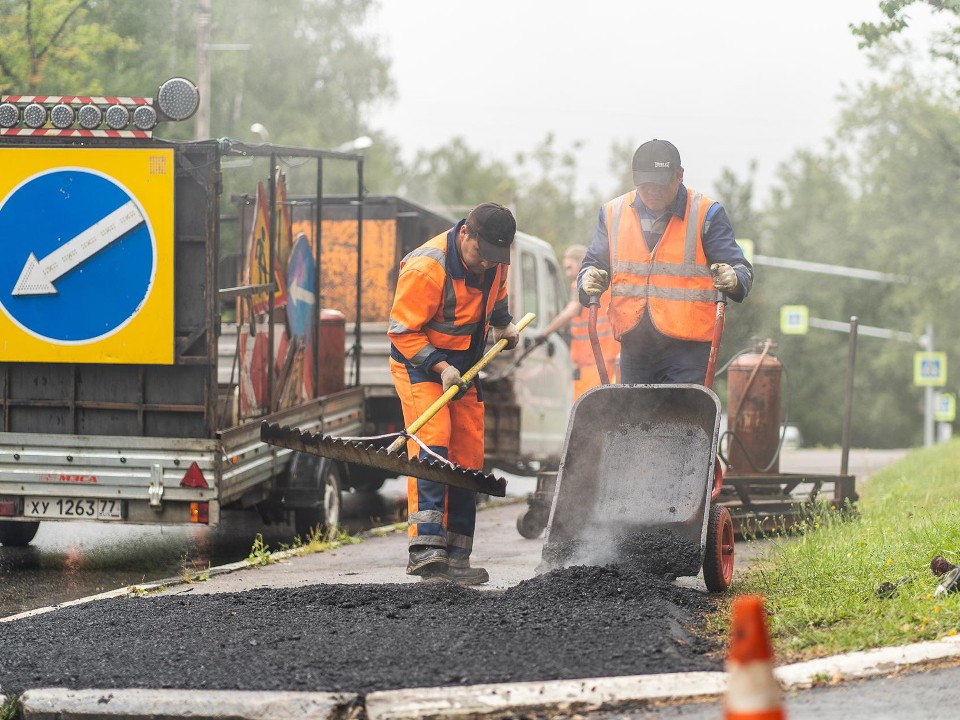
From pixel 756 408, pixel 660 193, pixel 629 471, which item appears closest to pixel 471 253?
pixel 660 193

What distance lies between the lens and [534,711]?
4.16 meters

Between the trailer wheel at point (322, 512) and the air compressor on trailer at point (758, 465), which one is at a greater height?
the air compressor on trailer at point (758, 465)

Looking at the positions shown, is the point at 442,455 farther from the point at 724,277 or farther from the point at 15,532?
the point at 15,532

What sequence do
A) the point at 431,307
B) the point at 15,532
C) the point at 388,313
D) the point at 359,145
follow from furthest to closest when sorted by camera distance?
the point at 359,145 < the point at 388,313 < the point at 15,532 < the point at 431,307

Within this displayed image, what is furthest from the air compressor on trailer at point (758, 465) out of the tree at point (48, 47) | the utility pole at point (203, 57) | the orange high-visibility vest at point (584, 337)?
the utility pole at point (203, 57)

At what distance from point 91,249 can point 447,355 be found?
101 inches

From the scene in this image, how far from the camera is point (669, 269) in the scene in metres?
6.84

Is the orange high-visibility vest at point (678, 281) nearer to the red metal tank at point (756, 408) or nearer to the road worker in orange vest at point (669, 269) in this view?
the road worker in orange vest at point (669, 269)

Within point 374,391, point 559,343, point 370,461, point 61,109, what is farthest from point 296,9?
point 370,461

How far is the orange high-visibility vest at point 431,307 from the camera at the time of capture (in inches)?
266

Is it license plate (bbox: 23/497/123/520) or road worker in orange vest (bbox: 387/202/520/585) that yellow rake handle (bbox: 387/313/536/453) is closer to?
road worker in orange vest (bbox: 387/202/520/585)

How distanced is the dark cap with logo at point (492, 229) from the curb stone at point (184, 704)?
115 inches

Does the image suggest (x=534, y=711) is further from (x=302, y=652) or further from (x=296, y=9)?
(x=296, y=9)

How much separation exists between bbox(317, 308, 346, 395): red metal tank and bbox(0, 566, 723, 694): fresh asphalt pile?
493 cm
